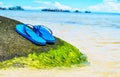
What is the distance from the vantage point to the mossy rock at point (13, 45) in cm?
940

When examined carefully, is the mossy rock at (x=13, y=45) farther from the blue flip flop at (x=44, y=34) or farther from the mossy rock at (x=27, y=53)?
the blue flip flop at (x=44, y=34)

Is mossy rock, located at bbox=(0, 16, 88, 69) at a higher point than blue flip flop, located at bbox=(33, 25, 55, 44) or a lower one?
lower

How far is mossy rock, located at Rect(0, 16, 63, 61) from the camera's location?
9405mm

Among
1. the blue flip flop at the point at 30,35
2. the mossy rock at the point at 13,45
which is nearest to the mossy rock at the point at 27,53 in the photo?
the mossy rock at the point at 13,45

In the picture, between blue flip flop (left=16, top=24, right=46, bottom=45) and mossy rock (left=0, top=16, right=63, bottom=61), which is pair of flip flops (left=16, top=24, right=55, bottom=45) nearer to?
blue flip flop (left=16, top=24, right=46, bottom=45)

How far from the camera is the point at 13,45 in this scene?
9680mm

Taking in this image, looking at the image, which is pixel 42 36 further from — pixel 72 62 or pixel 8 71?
pixel 8 71

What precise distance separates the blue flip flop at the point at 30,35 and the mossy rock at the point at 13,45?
4.4 inches

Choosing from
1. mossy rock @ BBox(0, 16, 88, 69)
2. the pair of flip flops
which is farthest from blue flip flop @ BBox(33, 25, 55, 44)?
mossy rock @ BBox(0, 16, 88, 69)

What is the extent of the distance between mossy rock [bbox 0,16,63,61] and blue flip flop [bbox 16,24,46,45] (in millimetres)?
112

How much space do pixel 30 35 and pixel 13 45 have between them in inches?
30.1

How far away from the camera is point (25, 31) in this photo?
1037 centimetres

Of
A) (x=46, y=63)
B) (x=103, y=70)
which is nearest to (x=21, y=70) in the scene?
(x=46, y=63)

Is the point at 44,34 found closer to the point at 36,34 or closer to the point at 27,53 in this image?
the point at 36,34
